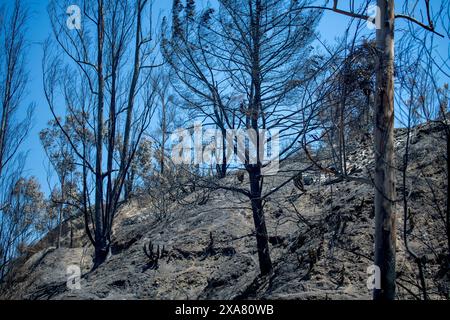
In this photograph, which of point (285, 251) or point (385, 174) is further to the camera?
point (285, 251)

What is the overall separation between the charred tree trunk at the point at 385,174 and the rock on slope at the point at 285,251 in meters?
0.28

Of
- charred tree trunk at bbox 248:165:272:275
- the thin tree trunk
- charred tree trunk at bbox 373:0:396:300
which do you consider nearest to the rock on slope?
charred tree trunk at bbox 248:165:272:275

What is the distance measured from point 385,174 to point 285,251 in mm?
3345

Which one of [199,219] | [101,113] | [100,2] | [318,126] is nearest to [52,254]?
[101,113]

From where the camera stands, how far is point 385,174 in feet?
14.3

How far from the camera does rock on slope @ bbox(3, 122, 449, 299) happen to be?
5.66 metres

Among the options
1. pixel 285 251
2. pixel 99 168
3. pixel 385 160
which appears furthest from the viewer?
pixel 99 168

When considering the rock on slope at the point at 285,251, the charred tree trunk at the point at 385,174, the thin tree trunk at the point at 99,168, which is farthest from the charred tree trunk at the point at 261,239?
the thin tree trunk at the point at 99,168

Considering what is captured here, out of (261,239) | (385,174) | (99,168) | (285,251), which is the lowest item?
(285,251)

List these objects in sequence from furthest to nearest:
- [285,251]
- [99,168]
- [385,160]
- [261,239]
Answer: [99,168]
[285,251]
[261,239]
[385,160]

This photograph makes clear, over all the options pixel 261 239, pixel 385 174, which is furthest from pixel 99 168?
pixel 385 174

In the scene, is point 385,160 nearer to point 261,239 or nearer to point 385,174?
point 385,174

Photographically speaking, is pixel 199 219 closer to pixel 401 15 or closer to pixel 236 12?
pixel 236 12

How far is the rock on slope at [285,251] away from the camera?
566 cm
